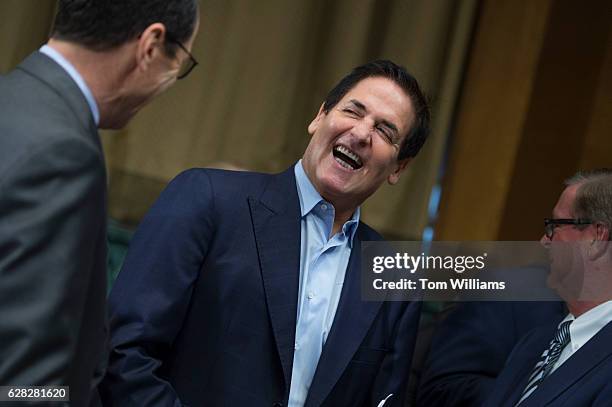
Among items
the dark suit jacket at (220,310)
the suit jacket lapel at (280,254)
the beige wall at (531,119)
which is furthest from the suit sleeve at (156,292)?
the beige wall at (531,119)

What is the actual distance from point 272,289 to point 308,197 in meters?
0.28

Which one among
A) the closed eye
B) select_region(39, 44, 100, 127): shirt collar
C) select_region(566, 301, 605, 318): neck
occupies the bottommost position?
select_region(39, 44, 100, 127): shirt collar

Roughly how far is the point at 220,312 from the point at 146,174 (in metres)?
1.84

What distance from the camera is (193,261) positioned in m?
2.16

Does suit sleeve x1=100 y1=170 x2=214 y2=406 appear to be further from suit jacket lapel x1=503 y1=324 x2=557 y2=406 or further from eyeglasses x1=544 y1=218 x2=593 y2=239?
eyeglasses x1=544 y1=218 x2=593 y2=239

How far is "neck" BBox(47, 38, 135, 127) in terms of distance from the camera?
59.7 inches

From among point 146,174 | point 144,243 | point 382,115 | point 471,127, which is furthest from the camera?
point 471,127

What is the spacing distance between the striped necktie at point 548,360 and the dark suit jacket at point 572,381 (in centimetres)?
3

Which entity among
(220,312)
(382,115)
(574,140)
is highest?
(574,140)

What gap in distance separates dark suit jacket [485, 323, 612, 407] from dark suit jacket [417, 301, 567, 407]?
140 mm

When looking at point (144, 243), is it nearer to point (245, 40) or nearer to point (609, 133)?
point (245, 40)

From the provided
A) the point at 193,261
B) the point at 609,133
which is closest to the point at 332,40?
the point at 609,133

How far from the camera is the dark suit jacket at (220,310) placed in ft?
6.80

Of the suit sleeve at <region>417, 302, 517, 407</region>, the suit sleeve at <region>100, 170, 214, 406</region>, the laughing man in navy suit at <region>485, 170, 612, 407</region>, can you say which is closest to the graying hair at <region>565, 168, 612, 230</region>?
the laughing man in navy suit at <region>485, 170, 612, 407</region>
